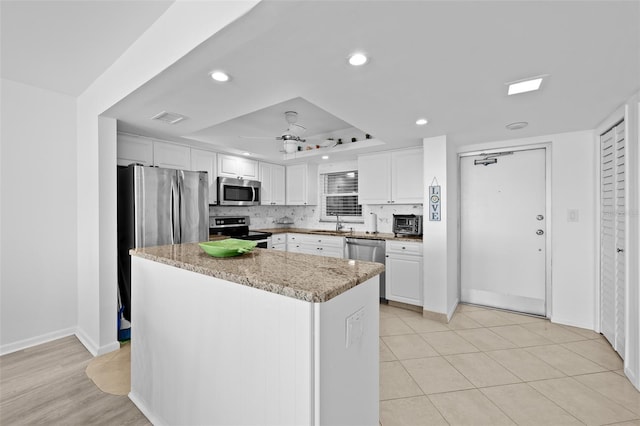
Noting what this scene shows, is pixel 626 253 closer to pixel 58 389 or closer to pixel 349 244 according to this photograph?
pixel 349 244

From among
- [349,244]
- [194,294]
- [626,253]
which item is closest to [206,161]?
[349,244]

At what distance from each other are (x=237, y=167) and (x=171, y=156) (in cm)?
107

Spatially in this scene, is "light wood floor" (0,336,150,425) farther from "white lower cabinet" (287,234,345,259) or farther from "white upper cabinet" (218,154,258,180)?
"white lower cabinet" (287,234,345,259)

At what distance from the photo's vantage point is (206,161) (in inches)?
160

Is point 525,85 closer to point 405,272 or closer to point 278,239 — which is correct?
point 405,272

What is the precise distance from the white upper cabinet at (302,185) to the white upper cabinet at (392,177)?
1.12 m

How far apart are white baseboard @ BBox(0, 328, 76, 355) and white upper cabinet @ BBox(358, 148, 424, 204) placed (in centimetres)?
387

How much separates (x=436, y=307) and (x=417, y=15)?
10.1ft

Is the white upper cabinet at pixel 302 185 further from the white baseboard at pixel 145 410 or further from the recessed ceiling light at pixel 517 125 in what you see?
the white baseboard at pixel 145 410

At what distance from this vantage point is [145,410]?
184cm

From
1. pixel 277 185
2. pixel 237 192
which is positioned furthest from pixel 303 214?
pixel 237 192

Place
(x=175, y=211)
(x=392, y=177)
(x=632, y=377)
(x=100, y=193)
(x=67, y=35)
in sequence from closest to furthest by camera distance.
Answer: (x=67, y=35), (x=632, y=377), (x=100, y=193), (x=175, y=211), (x=392, y=177)

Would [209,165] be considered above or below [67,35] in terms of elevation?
below

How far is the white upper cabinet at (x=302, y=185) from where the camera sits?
17.1 feet
